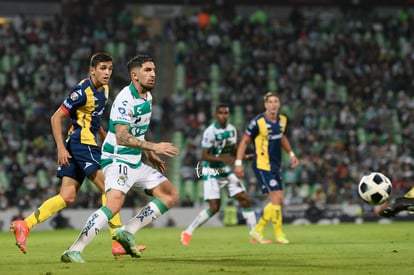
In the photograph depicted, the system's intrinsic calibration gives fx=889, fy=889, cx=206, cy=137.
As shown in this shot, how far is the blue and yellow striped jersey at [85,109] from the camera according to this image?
37.2 ft

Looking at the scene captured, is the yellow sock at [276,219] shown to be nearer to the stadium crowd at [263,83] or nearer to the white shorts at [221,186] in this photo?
the white shorts at [221,186]

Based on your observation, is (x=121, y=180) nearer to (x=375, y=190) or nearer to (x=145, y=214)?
(x=145, y=214)

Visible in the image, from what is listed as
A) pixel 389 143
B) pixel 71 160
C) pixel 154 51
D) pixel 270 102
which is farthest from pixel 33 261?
pixel 154 51

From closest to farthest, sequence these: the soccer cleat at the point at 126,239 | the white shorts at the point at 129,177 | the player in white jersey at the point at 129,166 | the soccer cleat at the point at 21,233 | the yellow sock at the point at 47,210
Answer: the player in white jersey at the point at 129,166 < the soccer cleat at the point at 126,239 < the white shorts at the point at 129,177 < the soccer cleat at the point at 21,233 < the yellow sock at the point at 47,210

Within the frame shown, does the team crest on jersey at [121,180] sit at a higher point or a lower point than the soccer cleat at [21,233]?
higher

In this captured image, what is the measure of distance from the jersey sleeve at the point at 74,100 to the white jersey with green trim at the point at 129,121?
94 centimetres

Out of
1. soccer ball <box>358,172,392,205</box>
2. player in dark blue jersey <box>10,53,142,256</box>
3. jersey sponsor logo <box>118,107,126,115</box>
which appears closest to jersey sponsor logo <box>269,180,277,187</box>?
soccer ball <box>358,172,392,205</box>

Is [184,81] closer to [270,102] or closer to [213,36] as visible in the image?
[213,36]

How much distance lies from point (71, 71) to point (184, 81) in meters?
4.01

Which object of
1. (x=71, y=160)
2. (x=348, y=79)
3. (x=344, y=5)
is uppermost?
(x=344, y=5)

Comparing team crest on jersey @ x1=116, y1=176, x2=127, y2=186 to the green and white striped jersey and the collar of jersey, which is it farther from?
the green and white striped jersey

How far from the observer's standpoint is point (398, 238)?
16172 millimetres

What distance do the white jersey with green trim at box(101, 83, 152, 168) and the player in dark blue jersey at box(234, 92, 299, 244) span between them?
219 inches

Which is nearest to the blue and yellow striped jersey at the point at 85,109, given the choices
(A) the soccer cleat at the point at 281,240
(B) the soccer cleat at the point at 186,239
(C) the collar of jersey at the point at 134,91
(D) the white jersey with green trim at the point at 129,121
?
(D) the white jersey with green trim at the point at 129,121
